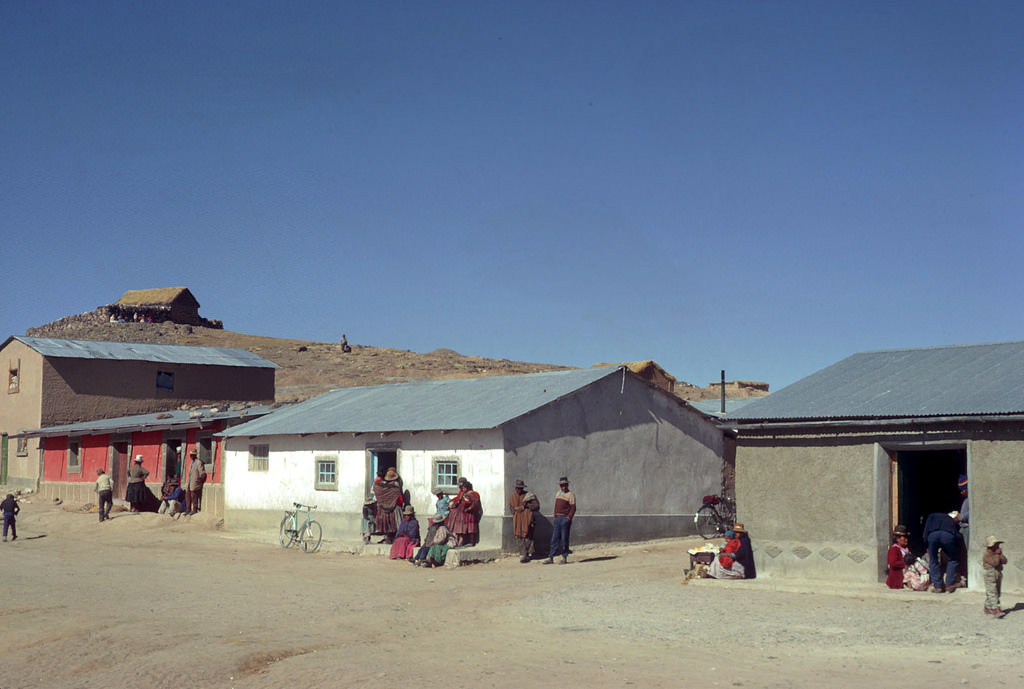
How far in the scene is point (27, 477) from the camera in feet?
133

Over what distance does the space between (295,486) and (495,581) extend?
32.2 ft

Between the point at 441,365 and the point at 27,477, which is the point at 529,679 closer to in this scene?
the point at 27,477

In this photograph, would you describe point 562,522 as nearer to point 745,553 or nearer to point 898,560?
point 745,553

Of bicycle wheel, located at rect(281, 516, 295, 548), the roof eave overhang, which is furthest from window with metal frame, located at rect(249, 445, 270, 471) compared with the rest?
the roof eave overhang

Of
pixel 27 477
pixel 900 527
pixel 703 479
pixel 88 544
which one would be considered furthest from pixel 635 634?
pixel 27 477

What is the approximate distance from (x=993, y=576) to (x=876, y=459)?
3.14 meters

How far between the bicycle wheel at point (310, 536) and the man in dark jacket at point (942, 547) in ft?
45.0

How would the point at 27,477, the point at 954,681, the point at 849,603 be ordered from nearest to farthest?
the point at 954,681 → the point at 849,603 → the point at 27,477

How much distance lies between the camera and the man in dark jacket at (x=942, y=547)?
14.8m

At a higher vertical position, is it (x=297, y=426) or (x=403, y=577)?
(x=297, y=426)

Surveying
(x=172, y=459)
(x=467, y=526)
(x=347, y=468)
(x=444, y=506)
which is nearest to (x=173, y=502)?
(x=172, y=459)

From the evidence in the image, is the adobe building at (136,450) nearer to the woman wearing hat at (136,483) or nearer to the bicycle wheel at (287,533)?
the woman wearing hat at (136,483)

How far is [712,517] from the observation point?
86.0 ft

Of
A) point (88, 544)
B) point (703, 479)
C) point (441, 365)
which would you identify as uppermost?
point (441, 365)
